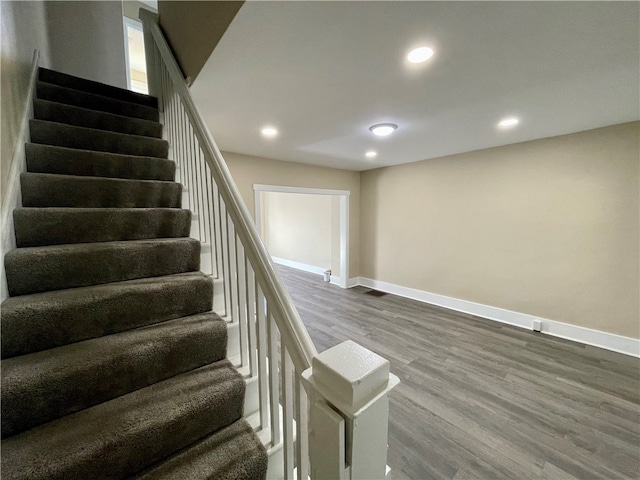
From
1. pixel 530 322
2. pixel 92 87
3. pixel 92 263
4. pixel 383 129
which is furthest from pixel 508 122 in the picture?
pixel 92 87

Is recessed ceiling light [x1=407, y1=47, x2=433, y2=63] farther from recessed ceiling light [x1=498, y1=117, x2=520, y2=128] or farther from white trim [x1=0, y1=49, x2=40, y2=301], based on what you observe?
white trim [x1=0, y1=49, x2=40, y2=301]

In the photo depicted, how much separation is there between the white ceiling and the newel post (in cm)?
138

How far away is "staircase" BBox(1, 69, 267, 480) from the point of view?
33.7 inches

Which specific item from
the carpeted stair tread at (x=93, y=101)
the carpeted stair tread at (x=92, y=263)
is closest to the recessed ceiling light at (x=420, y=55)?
the carpeted stair tread at (x=92, y=263)

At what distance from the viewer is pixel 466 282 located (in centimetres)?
377

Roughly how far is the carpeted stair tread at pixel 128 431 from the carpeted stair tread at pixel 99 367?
0.12 ft

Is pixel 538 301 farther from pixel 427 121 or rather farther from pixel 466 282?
pixel 427 121

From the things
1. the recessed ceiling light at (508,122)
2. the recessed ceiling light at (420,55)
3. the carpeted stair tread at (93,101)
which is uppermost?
→ the carpeted stair tread at (93,101)

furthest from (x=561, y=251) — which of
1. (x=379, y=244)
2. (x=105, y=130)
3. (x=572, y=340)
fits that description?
(x=105, y=130)

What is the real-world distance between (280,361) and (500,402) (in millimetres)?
1930

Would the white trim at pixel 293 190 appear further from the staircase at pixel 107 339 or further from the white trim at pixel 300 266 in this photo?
the white trim at pixel 300 266

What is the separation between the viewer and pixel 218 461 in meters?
0.94

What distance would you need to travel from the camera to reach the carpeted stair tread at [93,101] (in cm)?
196

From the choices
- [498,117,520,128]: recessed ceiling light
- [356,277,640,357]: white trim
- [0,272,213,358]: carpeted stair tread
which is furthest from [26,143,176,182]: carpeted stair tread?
[356,277,640,357]: white trim
